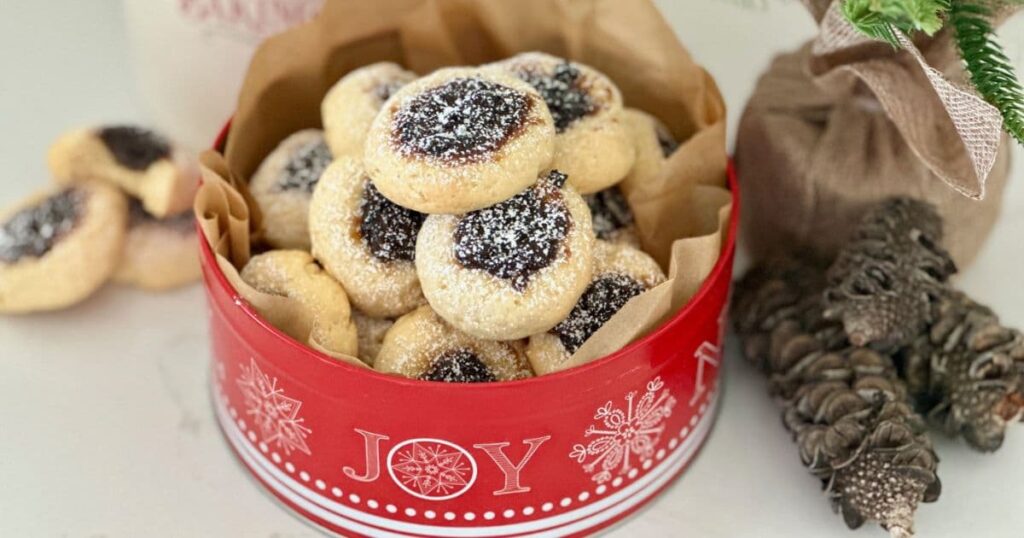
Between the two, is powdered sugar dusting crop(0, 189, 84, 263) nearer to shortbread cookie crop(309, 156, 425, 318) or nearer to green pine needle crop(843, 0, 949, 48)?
shortbread cookie crop(309, 156, 425, 318)

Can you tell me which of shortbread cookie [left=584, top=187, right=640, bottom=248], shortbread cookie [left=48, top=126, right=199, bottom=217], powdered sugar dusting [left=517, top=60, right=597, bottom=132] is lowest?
shortbread cookie [left=48, top=126, right=199, bottom=217]

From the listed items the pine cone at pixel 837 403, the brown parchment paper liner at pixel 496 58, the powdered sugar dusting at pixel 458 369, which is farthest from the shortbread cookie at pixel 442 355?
the pine cone at pixel 837 403

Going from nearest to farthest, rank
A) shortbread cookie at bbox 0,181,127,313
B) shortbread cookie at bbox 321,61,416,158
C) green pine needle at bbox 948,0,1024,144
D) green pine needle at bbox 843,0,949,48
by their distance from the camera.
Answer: green pine needle at bbox 843,0,949,48, green pine needle at bbox 948,0,1024,144, shortbread cookie at bbox 321,61,416,158, shortbread cookie at bbox 0,181,127,313

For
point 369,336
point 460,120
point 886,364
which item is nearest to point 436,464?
point 369,336

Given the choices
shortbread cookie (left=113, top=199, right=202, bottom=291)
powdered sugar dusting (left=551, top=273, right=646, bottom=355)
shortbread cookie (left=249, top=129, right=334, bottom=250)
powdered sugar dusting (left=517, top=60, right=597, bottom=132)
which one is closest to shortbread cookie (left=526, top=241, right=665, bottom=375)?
powdered sugar dusting (left=551, top=273, right=646, bottom=355)

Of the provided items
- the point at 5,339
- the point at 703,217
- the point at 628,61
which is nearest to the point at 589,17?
the point at 628,61

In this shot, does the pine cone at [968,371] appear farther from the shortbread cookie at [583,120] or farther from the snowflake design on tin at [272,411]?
the snowflake design on tin at [272,411]

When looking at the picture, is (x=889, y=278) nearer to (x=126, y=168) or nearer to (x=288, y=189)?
(x=288, y=189)
